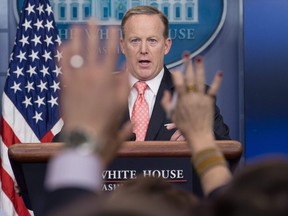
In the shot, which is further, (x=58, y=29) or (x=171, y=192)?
(x=58, y=29)

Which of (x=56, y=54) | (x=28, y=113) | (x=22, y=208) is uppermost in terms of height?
(x=56, y=54)

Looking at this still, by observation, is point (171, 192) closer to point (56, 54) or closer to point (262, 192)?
point (262, 192)

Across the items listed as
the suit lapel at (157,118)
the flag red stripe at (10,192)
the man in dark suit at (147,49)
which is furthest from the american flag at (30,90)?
the suit lapel at (157,118)

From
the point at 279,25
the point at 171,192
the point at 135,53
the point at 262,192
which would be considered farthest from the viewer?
the point at 279,25

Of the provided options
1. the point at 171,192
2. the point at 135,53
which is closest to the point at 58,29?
the point at 135,53

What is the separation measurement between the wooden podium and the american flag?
6.65 feet

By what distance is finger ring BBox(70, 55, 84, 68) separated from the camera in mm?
1066

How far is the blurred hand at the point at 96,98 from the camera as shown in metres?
1.00

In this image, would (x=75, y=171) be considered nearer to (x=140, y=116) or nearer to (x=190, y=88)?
(x=190, y=88)

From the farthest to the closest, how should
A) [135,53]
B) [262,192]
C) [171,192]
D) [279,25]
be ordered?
1. [279,25]
2. [135,53]
3. [171,192]
4. [262,192]

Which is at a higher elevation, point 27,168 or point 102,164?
point 102,164

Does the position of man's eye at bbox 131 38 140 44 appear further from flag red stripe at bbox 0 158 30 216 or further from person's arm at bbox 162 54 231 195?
person's arm at bbox 162 54 231 195

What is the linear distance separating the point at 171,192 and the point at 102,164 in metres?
0.10

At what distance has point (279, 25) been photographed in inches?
194
